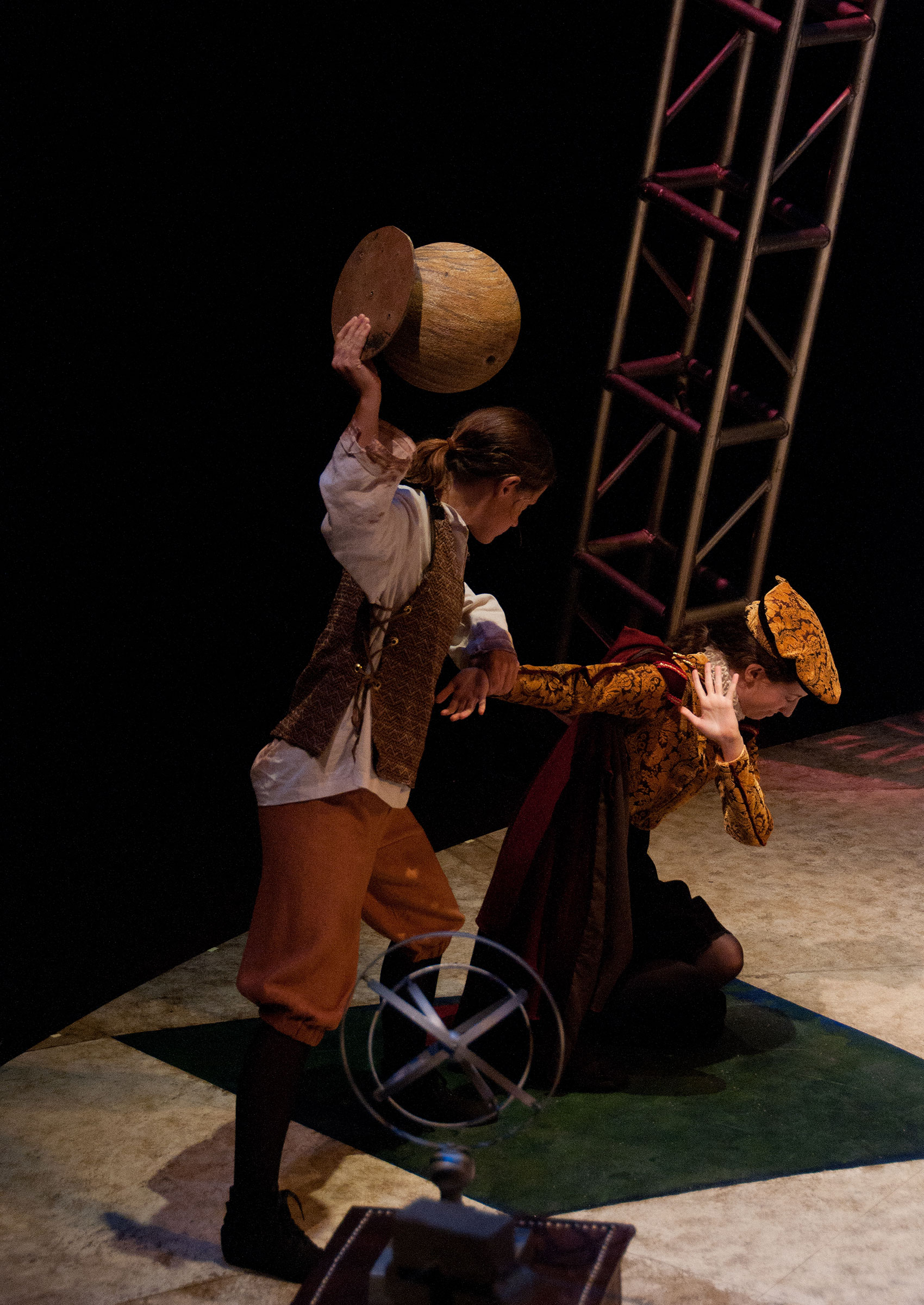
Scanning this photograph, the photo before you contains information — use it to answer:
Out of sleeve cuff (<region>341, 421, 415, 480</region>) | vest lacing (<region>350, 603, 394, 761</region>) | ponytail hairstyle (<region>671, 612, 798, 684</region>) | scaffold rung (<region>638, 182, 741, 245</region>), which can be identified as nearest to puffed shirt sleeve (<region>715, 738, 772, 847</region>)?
ponytail hairstyle (<region>671, 612, 798, 684</region>)

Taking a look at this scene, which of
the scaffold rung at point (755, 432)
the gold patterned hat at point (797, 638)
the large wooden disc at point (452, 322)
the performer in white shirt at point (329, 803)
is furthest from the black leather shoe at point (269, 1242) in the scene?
the scaffold rung at point (755, 432)

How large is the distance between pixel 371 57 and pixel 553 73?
87 centimetres

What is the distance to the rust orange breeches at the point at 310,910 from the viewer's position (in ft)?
7.83

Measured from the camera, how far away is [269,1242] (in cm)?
238

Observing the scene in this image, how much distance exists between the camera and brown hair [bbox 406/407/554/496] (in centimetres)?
252

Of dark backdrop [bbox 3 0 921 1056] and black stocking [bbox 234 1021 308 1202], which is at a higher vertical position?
dark backdrop [bbox 3 0 921 1056]

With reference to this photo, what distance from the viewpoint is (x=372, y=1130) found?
2924mm

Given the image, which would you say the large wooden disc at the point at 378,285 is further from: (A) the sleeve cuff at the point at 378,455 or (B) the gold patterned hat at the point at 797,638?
(B) the gold patterned hat at the point at 797,638

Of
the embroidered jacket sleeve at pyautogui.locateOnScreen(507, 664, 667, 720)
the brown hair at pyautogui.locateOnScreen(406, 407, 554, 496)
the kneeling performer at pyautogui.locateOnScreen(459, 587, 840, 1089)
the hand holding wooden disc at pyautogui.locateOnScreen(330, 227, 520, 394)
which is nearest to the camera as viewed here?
the hand holding wooden disc at pyautogui.locateOnScreen(330, 227, 520, 394)

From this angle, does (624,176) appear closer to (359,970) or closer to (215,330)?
A: (215,330)

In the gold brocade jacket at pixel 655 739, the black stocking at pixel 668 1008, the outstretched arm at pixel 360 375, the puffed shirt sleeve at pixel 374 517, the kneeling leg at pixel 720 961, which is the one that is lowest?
the black stocking at pixel 668 1008

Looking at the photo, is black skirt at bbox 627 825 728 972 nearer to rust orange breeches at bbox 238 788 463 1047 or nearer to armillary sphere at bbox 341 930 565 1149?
armillary sphere at bbox 341 930 565 1149

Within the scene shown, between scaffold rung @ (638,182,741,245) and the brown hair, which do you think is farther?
scaffold rung @ (638,182,741,245)

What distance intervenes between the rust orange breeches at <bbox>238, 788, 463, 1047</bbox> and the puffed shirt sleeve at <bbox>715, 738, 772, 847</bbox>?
3.05ft
